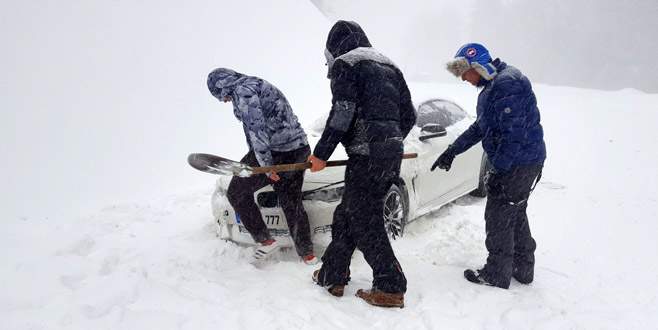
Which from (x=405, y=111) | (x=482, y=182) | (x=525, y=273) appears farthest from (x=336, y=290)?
(x=482, y=182)

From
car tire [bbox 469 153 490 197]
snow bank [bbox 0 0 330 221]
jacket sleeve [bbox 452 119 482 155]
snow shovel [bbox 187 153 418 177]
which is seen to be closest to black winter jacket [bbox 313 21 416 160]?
snow shovel [bbox 187 153 418 177]

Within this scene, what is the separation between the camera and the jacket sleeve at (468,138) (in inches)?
145

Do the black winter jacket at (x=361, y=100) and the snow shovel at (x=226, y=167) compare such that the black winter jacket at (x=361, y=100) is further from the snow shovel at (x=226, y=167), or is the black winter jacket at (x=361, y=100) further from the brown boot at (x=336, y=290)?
the brown boot at (x=336, y=290)

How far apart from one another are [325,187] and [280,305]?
1184 millimetres

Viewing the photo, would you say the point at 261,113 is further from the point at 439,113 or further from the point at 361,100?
the point at 439,113

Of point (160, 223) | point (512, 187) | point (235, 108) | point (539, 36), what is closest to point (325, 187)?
point (235, 108)

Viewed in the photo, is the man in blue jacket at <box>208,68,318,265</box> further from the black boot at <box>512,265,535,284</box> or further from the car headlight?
the black boot at <box>512,265,535,284</box>

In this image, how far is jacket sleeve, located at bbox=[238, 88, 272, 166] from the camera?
138 inches

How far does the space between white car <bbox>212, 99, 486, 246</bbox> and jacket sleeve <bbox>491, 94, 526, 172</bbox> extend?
3.38ft

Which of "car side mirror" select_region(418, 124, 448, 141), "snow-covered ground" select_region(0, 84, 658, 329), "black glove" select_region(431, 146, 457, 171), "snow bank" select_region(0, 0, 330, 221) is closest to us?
"snow-covered ground" select_region(0, 84, 658, 329)

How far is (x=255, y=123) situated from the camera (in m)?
3.51

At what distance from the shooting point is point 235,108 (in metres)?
3.75

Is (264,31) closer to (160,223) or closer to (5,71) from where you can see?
(5,71)

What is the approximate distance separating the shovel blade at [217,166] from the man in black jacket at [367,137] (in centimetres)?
62
